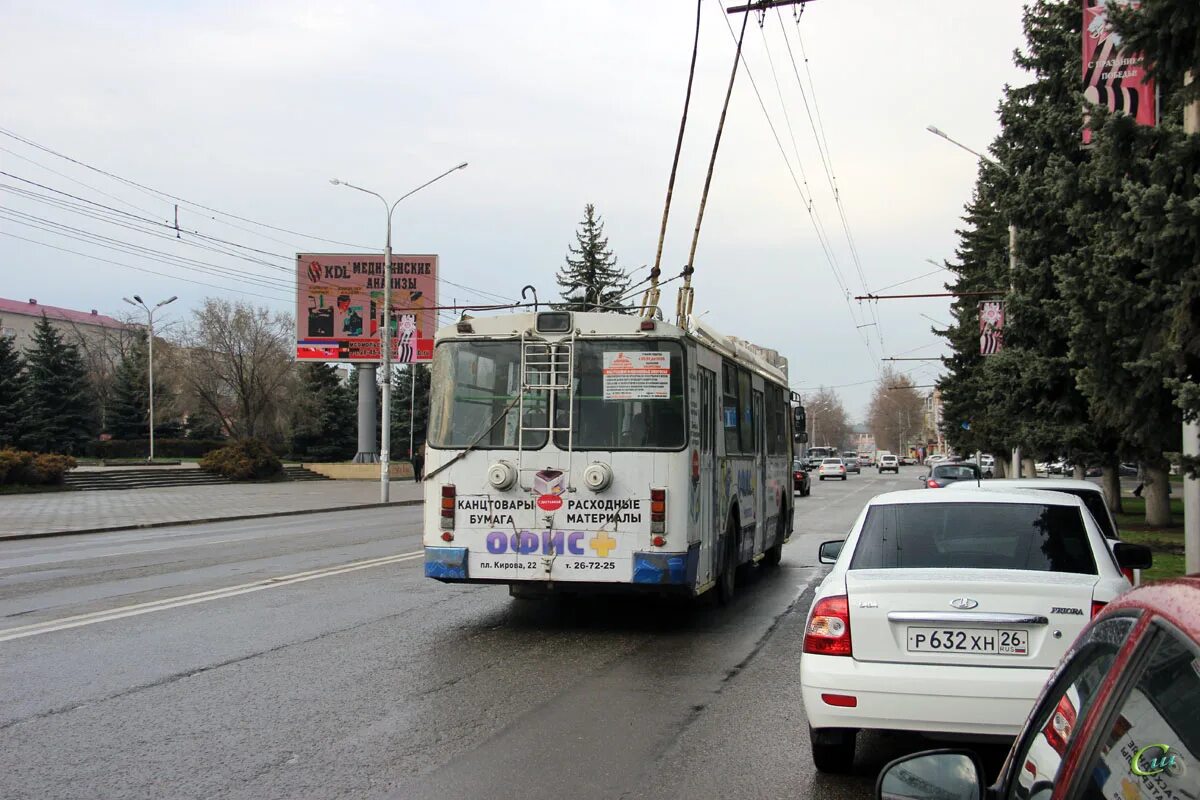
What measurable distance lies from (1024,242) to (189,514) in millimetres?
21702

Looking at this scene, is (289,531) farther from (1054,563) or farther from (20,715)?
(1054,563)

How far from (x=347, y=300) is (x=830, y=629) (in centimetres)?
5362

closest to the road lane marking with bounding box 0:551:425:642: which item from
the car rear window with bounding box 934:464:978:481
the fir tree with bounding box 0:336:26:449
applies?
the car rear window with bounding box 934:464:978:481

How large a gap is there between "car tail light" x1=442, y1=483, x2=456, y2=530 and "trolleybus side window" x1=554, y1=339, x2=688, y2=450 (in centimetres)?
108

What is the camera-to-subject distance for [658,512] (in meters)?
9.57

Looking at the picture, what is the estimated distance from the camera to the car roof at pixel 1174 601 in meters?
1.75

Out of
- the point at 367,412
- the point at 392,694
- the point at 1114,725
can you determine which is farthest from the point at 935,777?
the point at 367,412

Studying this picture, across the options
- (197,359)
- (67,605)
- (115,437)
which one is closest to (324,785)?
(67,605)

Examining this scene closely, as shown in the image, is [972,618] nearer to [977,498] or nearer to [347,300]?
[977,498]

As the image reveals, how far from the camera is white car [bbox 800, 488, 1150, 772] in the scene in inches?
199

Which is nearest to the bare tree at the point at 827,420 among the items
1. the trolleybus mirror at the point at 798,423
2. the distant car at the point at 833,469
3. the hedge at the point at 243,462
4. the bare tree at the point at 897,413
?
the bare tree at the point at 897,413

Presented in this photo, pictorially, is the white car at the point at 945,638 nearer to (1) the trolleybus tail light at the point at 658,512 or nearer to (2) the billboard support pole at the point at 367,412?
(1) the trolleybus tail light at the point at 658,512

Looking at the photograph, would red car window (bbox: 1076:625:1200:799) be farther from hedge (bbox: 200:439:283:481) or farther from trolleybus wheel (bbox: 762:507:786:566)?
hedge (bbox: 200:439:283:481)

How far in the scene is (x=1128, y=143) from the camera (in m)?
9.70
